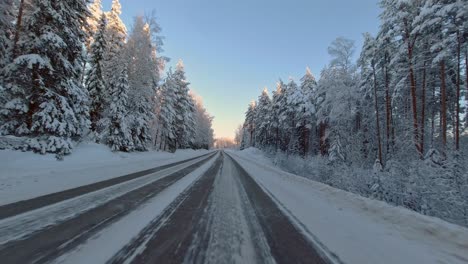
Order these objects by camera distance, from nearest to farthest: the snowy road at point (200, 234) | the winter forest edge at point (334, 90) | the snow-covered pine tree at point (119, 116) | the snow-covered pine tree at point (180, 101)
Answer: the snowy road at point (200, 234), the winter forest edge at point (334, 90), the snow-covered pine tree at point (119, 116), the snow-covered pine tree at point (180, 101)

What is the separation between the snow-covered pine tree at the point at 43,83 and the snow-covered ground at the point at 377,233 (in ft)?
A: 45.2

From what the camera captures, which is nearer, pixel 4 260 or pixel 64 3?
pixel 4 260

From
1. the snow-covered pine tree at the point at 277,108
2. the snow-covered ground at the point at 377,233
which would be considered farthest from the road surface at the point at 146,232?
the snow-covered pine tree at the point at 277,108

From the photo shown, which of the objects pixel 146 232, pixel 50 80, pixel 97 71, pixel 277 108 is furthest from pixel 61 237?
pixel 277 108

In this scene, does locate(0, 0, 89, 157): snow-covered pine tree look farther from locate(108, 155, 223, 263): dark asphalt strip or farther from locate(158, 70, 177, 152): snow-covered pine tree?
locate(158, 70, 177, 152): snow-covered pine tree

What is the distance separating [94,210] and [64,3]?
50.5ft

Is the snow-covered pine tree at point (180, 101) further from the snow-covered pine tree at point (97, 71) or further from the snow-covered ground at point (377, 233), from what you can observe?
the snow-covered ground at point (377, 233)

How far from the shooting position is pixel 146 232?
4008 millimetres

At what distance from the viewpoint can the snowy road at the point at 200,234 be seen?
10.6 feet

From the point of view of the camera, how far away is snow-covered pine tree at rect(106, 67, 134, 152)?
865 inches

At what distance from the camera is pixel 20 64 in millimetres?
13289

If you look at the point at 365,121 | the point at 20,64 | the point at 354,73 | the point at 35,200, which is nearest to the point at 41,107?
the point at 20,64

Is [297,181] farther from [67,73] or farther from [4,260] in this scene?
[67,73]

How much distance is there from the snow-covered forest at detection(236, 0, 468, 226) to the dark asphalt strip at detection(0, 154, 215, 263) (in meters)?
7.68
